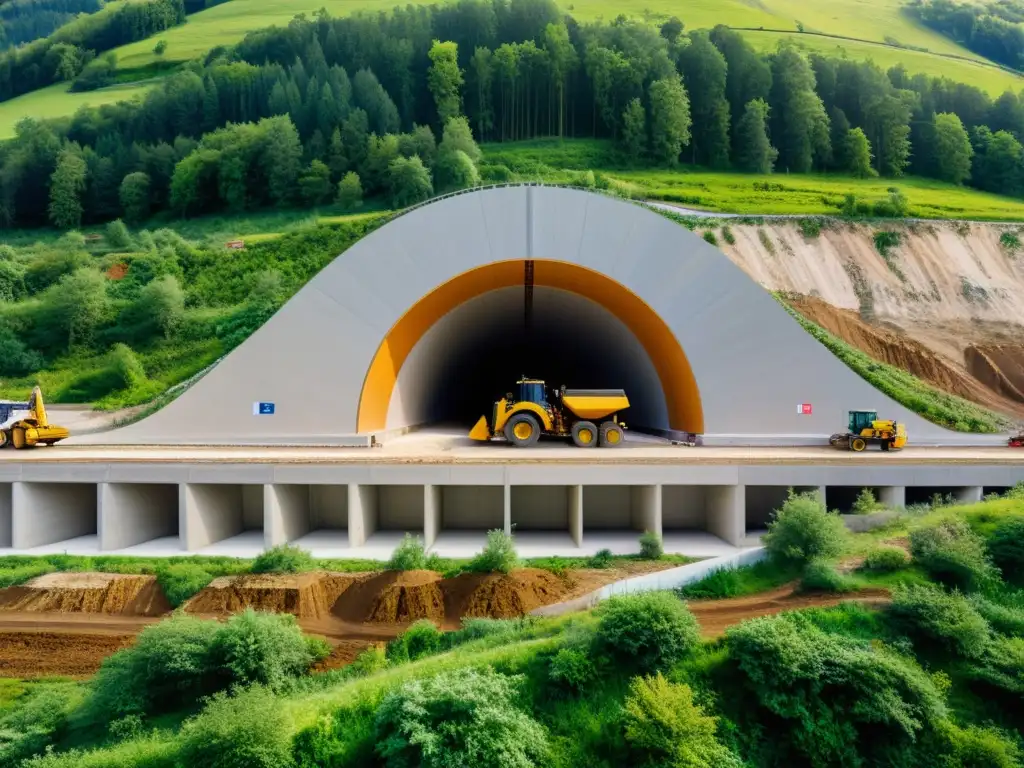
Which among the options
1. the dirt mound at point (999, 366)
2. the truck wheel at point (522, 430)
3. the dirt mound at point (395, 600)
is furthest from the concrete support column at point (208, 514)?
the dirt mound at point (999, 366)

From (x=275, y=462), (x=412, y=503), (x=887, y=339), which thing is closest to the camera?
(x=275, y=462)

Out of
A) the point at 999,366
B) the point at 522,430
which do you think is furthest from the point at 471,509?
the point at 999,366

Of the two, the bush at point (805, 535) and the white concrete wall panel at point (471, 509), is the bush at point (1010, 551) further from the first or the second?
the white concrete wall panel at point (471, 509)

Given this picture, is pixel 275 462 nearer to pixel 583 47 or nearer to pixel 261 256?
pixel 261 256

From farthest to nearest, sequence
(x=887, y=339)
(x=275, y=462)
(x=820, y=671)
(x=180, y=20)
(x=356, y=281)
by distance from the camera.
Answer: (x=180, y=20) < (x=887, y=339) < (x=356, y=281) < (x=275, y=462) < (x=820, y=671)

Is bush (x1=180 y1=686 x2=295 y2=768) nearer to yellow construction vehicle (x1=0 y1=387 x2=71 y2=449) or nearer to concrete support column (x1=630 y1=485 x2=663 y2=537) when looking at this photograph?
concrete support column (x1=630 y1=485 x2=663 y2=537)

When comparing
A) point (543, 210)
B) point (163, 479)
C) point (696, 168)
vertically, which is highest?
point (696, 168)

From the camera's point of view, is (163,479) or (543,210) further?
(543,210)

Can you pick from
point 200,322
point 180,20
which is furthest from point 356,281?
point 180,20
